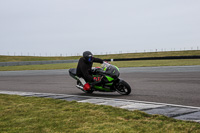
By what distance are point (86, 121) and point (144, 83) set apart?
7.36m

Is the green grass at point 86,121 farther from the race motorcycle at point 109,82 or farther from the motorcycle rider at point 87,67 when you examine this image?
the motorcycle rider at point 87,67

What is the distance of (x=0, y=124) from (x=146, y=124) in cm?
294

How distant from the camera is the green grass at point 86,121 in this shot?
4.36m

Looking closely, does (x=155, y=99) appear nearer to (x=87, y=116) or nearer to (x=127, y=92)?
(x=127, y=92)

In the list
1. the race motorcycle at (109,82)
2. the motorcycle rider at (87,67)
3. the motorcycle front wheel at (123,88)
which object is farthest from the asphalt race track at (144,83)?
the motorcycle rider at (87,67)

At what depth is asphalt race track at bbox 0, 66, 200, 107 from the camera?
8.05 metres

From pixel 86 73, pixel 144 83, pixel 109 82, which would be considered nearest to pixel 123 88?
pixel 109 82

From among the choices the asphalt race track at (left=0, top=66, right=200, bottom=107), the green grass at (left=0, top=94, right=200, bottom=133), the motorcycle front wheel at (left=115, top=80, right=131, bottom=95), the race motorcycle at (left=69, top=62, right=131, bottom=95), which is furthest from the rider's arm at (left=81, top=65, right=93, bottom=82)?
the green grass at (left=0, top=94, right=200, bottom=133)

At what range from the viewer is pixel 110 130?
4297 mm

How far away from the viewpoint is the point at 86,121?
16.6ft

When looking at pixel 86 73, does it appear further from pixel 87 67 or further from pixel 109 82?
pixel 109 82

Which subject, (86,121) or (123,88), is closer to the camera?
(86,121)

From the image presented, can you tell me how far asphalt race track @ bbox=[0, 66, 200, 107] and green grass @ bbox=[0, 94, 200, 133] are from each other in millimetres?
2051

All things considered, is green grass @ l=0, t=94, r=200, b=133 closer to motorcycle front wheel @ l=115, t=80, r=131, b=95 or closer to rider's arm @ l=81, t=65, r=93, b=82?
motorcycle front wheel @ l=115, t=80, r=131, b=95
